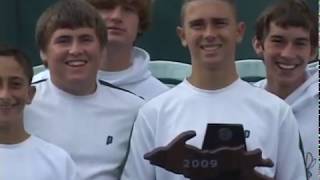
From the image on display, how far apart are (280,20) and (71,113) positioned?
23.7 inches

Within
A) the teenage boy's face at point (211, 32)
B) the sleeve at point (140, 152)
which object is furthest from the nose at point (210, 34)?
the sleeve at point (140, 152)

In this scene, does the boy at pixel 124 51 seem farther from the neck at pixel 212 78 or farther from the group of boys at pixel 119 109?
the neck at pixel 212 78

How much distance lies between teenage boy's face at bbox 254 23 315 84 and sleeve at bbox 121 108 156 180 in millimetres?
419

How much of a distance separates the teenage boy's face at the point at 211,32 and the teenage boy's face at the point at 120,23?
11.5 inches

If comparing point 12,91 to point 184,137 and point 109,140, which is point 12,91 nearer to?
point 109,140

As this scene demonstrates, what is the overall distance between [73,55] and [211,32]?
0.32m

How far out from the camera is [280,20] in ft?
7.01

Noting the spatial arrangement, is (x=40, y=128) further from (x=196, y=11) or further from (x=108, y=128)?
(x=196, y=11)

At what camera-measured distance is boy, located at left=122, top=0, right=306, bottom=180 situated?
72.1 inches

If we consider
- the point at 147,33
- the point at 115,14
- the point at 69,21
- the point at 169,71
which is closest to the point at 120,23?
the point at 115,14

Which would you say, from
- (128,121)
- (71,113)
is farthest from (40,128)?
(128,121)

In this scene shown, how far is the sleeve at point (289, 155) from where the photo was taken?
1830mm

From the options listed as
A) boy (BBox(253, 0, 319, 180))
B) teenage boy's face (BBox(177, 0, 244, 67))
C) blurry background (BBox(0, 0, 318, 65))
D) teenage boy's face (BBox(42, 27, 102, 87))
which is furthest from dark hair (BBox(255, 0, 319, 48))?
blurry background (BBox(0, 0, 318, 65))

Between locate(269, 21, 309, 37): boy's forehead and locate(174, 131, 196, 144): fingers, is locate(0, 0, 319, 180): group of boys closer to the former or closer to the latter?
locate(269, 21, 309, 37): boy's forehead
